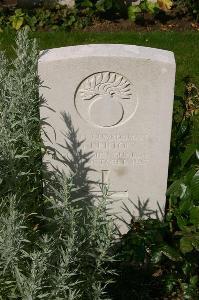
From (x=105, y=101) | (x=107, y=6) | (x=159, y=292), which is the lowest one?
(x=159, y=292)

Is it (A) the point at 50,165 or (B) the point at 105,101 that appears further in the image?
(A) the point at 50,165

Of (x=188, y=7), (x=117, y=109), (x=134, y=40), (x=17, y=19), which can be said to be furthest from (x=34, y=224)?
(x=188, y=7)

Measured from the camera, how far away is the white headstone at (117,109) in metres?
3.17

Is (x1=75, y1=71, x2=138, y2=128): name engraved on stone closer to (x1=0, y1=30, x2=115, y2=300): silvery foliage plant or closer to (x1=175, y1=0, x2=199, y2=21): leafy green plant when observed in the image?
(x1=0, y1=30, x2=115, y2=300): silvery foliage plant

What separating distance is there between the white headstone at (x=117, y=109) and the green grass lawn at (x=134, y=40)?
2921 mm

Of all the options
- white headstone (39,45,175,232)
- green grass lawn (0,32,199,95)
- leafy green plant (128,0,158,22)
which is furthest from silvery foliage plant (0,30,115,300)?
leafy green plant (128,0,158,22)

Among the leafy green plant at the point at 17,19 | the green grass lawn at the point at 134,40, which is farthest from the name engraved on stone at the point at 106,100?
the leafy green plant at the point at 17,19

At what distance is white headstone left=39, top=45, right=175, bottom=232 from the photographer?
317 cm

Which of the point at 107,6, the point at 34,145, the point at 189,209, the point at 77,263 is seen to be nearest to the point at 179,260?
the point at 189,209

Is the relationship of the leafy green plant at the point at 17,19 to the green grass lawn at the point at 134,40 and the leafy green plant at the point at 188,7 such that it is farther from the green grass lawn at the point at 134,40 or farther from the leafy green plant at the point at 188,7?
the leafy green plant at the point at 188,7

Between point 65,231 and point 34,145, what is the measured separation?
561 mm

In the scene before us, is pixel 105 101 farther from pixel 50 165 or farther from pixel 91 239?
Result: pixel 91 239

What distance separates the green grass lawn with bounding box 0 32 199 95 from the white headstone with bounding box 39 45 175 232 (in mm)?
2921

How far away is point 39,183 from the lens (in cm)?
356
